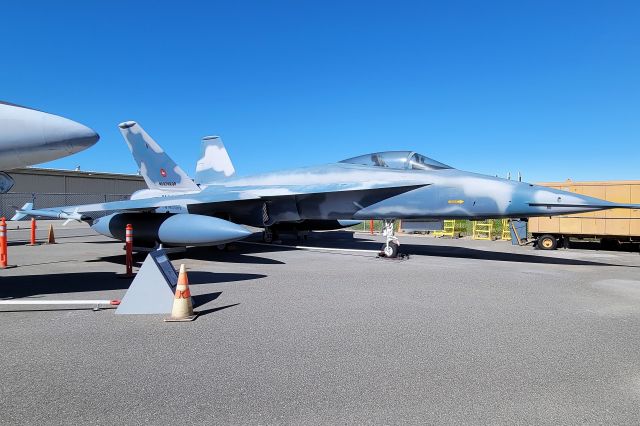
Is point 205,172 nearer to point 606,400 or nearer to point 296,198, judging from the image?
point 296,198

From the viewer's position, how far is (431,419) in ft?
7.83

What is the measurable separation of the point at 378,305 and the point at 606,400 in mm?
2763

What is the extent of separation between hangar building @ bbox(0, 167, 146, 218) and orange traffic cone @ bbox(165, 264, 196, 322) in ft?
102

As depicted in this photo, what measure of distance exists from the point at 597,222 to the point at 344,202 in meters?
8.75

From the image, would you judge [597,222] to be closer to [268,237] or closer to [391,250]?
[391,250]

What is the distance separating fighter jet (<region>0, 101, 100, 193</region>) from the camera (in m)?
4.24

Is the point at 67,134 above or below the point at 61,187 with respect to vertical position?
below

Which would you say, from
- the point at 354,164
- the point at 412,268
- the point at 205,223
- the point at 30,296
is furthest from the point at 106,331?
the point at 354,164

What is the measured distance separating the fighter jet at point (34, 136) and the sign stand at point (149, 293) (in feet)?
5.44

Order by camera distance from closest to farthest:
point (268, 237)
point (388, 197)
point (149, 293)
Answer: point (149, 293) → point (388, 197) → point (268, 237)

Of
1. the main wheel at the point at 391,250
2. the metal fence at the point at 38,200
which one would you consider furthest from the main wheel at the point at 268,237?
the metal fence at the point at 38,200

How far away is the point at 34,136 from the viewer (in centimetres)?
432

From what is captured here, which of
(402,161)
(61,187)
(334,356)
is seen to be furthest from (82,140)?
(61,187)

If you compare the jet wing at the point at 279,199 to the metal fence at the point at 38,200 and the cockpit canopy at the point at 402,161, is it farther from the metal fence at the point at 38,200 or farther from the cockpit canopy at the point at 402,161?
→ the metal fence at the point at 38,200
